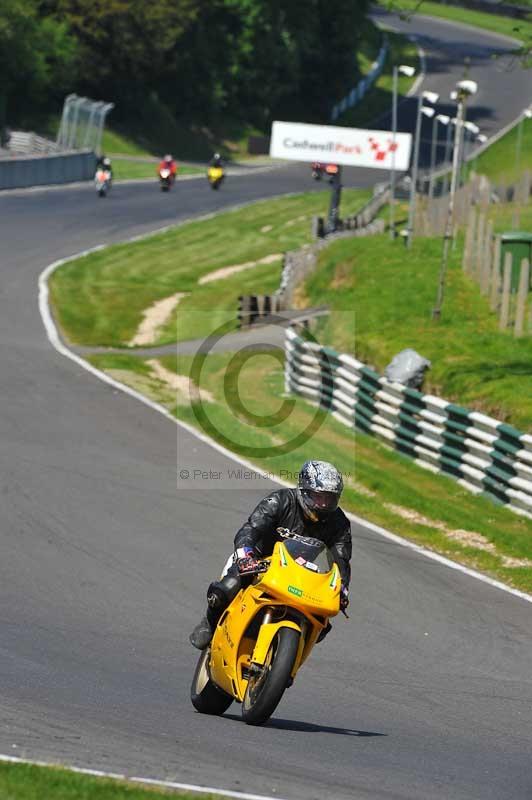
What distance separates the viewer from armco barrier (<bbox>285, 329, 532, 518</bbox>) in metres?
19.2

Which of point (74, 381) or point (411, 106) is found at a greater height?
point (411, 106)

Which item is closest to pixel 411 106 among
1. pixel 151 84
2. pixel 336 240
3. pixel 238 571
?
pixel 151 84

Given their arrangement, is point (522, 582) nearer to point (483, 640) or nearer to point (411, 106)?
point (483, 640)

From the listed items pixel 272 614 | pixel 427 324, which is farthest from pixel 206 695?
pixel 427 324

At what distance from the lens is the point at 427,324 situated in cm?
2834

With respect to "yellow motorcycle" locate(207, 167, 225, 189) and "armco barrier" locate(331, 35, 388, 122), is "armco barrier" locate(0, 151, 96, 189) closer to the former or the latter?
"yellow motorcycle" locate(207, 167, 225, 189)

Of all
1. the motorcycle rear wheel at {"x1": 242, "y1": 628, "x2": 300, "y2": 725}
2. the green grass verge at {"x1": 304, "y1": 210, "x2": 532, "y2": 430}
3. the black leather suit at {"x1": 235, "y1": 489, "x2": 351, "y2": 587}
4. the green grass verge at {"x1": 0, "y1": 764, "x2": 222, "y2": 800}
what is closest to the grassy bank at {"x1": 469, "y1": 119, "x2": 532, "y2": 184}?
the green grass verge at {"x1": 304, "y1": 210, "x2": 532, "y2": 430}

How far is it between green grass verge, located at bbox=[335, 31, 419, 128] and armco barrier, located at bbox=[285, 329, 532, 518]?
69286 mm

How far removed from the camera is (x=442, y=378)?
79.3ft

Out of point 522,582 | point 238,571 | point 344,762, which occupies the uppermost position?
point 238,571

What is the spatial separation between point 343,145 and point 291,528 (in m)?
41.7

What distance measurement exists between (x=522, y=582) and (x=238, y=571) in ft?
23.0

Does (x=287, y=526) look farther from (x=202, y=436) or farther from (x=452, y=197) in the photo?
(x=452, y=197)

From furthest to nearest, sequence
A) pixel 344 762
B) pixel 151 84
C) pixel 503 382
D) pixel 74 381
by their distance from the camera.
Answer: pixel 151 84
pixel 74 381
pixel 503 382
pixel 344 762
